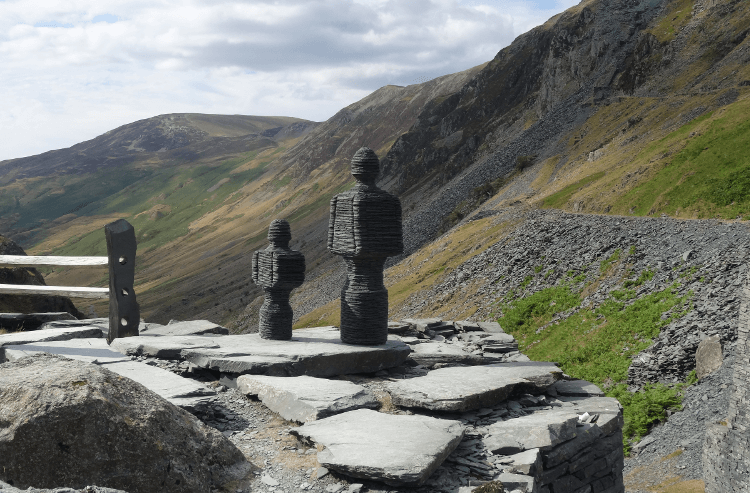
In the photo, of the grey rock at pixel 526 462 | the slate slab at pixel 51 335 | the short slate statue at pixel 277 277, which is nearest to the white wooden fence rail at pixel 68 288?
the slate slab at pixel 51 335

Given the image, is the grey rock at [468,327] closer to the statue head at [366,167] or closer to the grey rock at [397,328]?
the grey rock at [397,328]

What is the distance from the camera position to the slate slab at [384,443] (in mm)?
6316

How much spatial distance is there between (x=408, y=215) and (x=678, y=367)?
6149cm

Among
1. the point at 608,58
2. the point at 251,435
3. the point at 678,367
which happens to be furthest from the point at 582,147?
the point at 251,435

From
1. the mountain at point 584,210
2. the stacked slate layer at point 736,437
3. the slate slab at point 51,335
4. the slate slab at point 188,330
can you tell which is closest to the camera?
the slate slab at point 51,335

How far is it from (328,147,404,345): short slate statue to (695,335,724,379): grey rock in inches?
610

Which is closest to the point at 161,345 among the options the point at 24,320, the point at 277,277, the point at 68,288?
the point at 277,277

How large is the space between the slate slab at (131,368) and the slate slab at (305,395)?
0.71 meters

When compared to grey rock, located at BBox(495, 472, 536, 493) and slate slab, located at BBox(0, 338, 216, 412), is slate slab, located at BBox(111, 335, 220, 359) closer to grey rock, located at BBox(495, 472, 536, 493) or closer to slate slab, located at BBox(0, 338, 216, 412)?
slate slab, located at BBox(0, 338, 216, 412)

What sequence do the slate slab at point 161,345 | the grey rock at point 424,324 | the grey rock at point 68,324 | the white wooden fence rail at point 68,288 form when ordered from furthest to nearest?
the grey rock at point 68,324
the grey rock at point 424,324
the white wooden fence rail at point 68,288
the slate slab at point 161,345

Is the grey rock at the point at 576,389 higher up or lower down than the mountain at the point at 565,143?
lower down

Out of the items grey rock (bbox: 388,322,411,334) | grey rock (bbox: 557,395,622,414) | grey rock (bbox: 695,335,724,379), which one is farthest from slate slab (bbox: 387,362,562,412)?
grey rock (bbox: 695,335,724,379)

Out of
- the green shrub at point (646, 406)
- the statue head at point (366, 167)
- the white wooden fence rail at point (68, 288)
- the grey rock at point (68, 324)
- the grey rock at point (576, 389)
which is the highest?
the statue head at point (366, 167)

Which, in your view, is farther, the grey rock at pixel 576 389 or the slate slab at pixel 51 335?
the slate slab at pixel 51 335
